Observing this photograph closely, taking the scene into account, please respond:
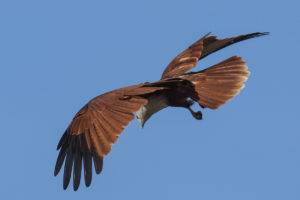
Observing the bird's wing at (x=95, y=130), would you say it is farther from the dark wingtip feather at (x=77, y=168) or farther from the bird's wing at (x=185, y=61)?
the bird's wing at (x=185, y=61)

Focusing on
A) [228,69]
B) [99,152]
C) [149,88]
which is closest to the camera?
[99,152]

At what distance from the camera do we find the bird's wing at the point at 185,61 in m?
9.83

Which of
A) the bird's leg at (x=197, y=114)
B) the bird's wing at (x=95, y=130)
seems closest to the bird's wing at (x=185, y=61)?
the bird's leg at (x=197, y=114)

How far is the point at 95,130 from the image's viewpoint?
8.27 m

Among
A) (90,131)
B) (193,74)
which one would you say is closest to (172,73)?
(193,74)

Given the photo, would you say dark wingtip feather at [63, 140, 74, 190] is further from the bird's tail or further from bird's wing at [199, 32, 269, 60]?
bird's wing at [199, 32, 269, 60]

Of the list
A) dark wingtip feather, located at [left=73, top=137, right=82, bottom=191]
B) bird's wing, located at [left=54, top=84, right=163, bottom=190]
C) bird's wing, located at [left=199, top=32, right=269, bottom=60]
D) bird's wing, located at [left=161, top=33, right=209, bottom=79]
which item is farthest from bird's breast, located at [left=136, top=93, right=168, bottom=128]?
bird's wing, located at [left=199, top=32, right=269, bottom=60]

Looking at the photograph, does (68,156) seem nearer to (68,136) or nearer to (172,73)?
(68,136)

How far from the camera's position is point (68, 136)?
8516 mm

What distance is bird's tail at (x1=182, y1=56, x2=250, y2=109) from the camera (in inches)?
356

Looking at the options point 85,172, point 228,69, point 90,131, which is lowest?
point 85,172

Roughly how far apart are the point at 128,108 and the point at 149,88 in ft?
1.71

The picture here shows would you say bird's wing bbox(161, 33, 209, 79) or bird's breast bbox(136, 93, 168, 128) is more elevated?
bird's wing bbox(161, 33, 209, 79)

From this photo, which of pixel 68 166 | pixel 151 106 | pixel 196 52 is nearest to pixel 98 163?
pixel 68 166
